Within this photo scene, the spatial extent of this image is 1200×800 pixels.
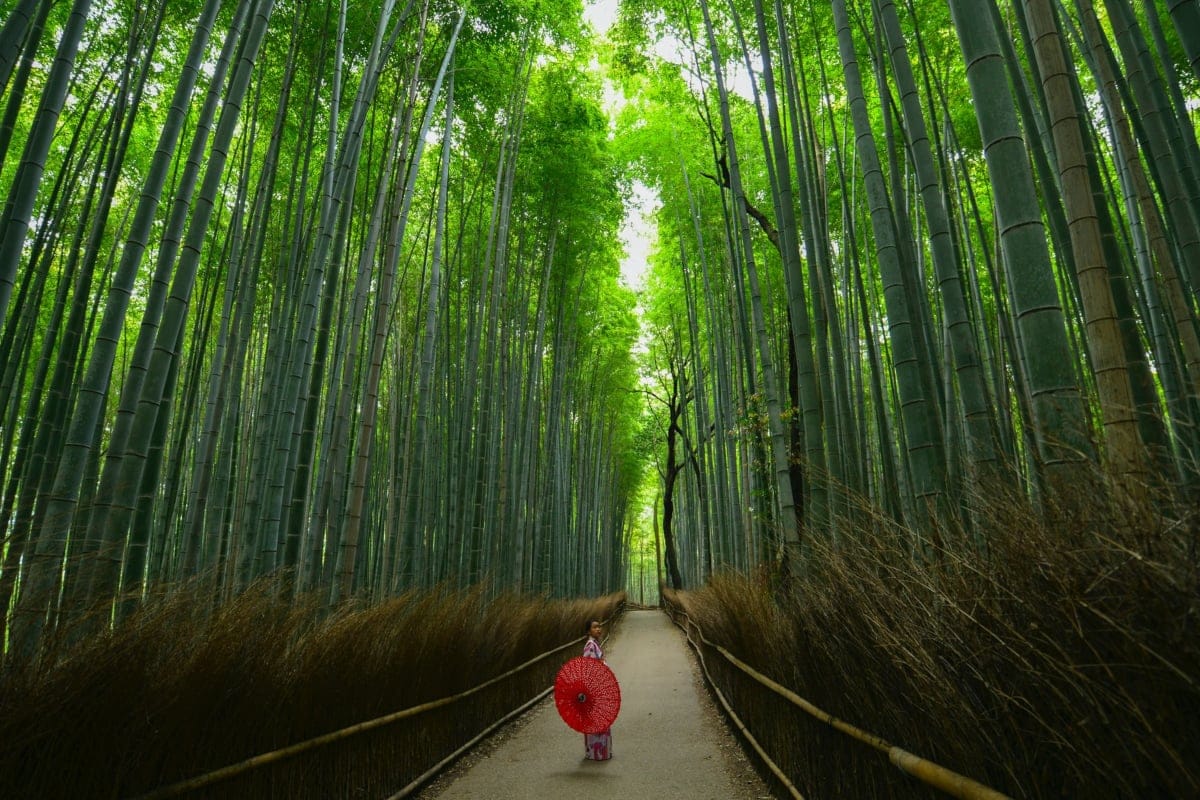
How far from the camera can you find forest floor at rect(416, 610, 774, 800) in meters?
3.17

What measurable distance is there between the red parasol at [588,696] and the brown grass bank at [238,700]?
0.63 m

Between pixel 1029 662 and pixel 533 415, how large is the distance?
711cm

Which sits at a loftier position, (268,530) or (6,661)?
(268,530)

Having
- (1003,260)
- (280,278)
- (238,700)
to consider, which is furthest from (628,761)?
(280,278)

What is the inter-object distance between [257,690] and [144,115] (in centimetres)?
485

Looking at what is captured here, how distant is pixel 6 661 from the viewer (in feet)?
3.90

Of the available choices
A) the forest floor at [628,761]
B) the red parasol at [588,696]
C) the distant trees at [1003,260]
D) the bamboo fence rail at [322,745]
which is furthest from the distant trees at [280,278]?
the distant trees at [1003,260]

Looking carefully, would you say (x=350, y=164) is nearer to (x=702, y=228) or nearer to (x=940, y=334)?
(x=940, y=334)

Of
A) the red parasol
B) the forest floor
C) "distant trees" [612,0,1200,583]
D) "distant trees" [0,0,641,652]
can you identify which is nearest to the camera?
"distant trees" [612,0,1200,583]

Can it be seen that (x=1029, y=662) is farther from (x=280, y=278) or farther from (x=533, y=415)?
(x=533, y=415)

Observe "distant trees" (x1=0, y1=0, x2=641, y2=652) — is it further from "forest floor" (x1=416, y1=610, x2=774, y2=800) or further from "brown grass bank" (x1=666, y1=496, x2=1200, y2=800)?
"brown grass bank" (x1=666, y1=496, x2=1200, y2=800)

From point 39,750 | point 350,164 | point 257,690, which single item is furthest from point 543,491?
point 39,750

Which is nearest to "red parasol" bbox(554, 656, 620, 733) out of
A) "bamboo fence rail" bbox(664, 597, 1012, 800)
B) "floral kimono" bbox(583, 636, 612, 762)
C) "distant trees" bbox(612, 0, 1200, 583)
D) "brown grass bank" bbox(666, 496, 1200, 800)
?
"floral kimono" bbox(583, 636, 612, 762)

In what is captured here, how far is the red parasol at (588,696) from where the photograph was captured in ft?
12.1
